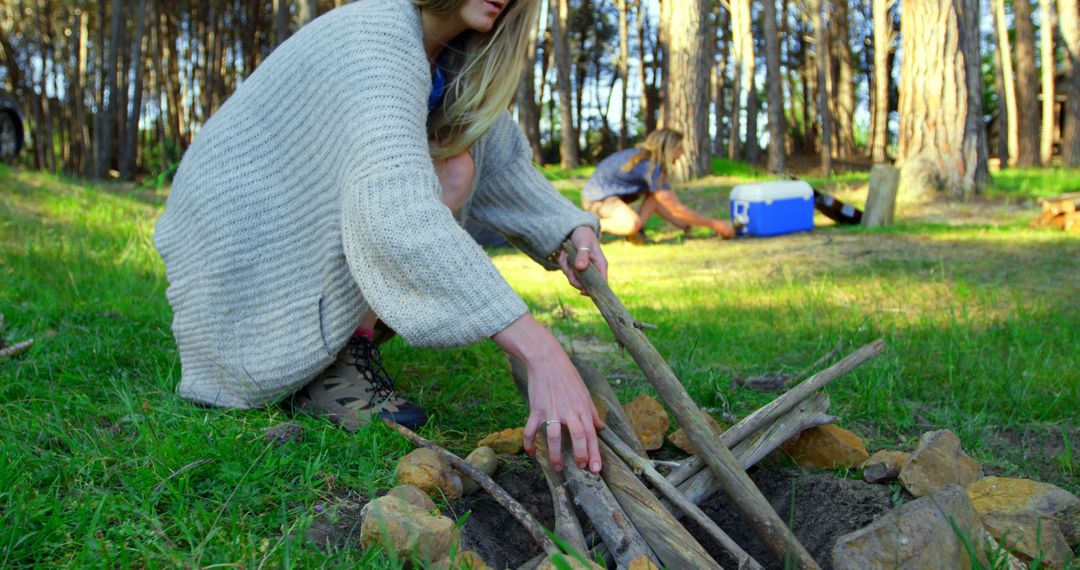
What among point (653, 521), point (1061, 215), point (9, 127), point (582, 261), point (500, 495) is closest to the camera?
point (653, 521)

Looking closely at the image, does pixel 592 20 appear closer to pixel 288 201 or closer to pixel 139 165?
pixel 139 165

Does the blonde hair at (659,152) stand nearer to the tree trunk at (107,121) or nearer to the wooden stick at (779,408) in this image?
the wooden stick at (779,408)

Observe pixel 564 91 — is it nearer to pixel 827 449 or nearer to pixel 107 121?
pixel 107 121

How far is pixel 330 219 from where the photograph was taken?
6.70ft

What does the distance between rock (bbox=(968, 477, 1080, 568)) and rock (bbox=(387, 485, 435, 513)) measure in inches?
39.2

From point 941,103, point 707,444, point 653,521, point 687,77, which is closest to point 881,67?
point 687,77

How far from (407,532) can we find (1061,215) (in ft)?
20.6

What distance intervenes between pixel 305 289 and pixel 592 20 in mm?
24150

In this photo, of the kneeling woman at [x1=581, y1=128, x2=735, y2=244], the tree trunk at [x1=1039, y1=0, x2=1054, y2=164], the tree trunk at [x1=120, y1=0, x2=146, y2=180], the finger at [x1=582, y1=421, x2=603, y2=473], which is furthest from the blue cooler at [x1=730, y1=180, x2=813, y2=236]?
the tree trunk at [x1=1039, y1=0, x2=1054, y2=164]

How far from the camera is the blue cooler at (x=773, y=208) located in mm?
6988

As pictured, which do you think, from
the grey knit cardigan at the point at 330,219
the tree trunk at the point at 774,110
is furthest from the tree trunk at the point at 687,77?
the grey knit cardigan at the point at 330,219

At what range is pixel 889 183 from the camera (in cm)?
689

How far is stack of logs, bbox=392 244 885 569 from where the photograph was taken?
1.48 m

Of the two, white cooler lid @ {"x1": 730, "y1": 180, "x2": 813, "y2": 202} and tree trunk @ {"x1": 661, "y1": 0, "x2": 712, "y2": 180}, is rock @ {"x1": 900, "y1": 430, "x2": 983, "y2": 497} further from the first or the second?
tree trunk @ {"x1": 661, "y1": 0, "x2": 712, "y2": 180}
